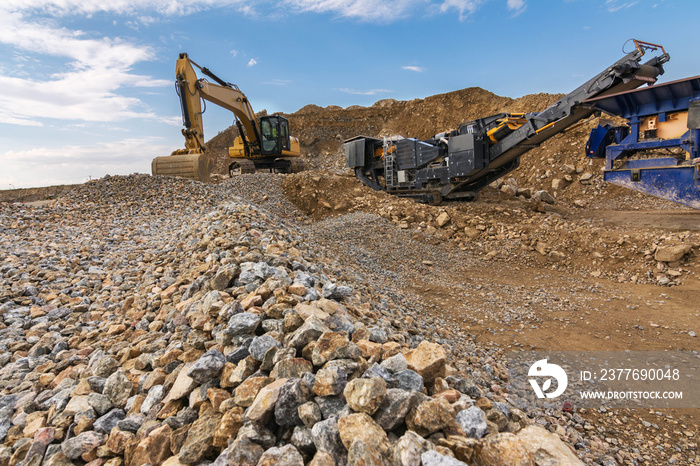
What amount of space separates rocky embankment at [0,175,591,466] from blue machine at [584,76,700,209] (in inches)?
252

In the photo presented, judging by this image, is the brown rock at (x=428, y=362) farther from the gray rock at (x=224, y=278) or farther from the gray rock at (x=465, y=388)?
the gray rock at (x=224, y=278)

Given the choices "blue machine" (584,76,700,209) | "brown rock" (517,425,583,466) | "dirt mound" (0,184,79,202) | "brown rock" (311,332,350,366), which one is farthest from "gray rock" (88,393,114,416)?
"dirt mound" (0,184,79,202)

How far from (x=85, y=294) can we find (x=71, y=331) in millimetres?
1003

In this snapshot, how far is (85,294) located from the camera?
404cm

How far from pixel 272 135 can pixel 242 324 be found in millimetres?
13944

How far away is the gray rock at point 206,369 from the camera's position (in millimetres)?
1938

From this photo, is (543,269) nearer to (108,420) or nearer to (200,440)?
(200,440)

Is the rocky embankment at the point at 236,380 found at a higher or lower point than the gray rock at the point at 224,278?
lower

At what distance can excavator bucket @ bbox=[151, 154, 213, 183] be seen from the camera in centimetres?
1049

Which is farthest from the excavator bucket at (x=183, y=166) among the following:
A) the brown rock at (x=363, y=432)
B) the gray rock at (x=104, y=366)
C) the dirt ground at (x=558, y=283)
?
the brown rock at (x=363, y=432)

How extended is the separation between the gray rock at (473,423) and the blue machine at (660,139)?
26.0ft

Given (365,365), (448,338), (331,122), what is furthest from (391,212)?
(331,122)

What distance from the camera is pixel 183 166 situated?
10.6 metres

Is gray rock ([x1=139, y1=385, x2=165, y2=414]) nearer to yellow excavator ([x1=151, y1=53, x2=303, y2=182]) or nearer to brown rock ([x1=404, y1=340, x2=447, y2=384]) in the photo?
brown rock ([x1=404, y1=340, x2=447, y2=384])
